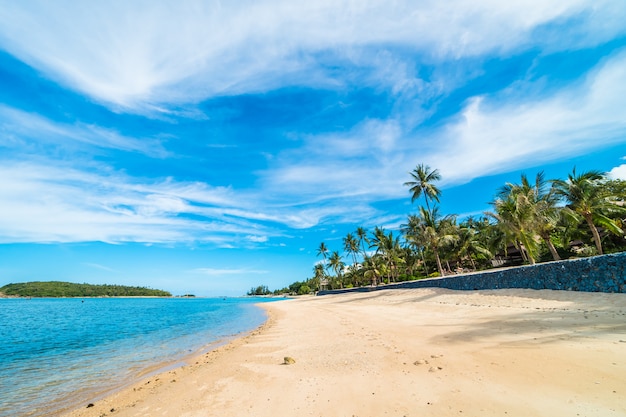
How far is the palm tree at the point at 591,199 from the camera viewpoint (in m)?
19.8

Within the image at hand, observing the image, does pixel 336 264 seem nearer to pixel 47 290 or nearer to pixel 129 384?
pixel 129 384

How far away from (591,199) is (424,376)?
24115mm

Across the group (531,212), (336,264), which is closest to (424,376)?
(531,212)

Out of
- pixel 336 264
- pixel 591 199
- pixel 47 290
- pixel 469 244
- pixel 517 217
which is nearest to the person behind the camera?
pixel 591 199

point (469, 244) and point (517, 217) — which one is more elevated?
point (469, 244)

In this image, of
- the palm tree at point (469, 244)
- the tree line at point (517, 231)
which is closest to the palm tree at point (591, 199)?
the tree line at point (517, 231)

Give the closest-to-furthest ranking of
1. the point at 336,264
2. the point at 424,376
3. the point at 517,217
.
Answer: the point at 424,376 → the point at 517,217 → the point at 336,264

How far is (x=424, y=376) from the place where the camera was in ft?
18.2

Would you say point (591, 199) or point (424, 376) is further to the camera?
point (591, 199)

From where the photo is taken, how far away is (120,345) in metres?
15.8

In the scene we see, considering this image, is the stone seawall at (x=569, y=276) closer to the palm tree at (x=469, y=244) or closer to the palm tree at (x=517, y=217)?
the palm tree at (x=517, y=217)

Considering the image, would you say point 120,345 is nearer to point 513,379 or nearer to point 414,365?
point 414,365

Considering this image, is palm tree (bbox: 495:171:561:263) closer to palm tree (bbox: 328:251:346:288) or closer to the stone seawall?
the stone seawall

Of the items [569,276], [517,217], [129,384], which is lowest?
[129,384]
